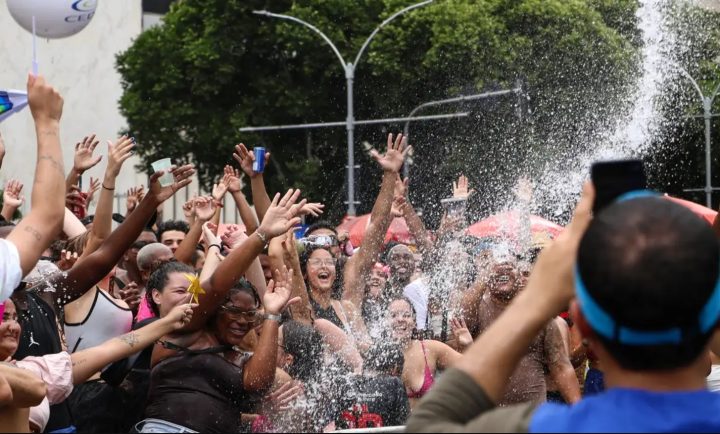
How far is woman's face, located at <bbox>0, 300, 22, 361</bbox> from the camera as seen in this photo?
4867 millimetres

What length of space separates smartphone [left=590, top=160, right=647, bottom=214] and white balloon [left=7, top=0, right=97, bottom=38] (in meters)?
6.85

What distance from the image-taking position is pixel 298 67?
40.7 m

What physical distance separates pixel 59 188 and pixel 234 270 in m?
2.21

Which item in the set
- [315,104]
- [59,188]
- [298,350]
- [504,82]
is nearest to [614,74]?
[504,82]

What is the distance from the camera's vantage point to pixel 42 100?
3.24 meters

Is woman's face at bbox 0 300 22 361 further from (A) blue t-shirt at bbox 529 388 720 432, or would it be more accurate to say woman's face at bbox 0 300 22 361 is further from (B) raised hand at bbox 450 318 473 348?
(A) blue t-shirt at bbox 529 388 720 432

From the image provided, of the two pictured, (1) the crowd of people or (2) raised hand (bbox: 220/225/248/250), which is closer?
(1) the crowd of people

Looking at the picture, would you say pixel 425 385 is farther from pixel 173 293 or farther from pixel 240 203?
pixel 240 203

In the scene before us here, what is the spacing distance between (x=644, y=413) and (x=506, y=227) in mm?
8634

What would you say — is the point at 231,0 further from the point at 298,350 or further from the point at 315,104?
the point at 298,350

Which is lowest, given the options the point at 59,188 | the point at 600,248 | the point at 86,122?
the point at 86,122

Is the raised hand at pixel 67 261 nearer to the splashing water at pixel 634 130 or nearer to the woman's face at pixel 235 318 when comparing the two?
the woman's face at pixel 235 318

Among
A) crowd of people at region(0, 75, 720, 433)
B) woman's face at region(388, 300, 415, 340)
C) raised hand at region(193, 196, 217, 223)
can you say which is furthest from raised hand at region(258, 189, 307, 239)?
raised hand at region(193, 196, 217, 223)

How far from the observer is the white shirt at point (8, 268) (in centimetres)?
300
